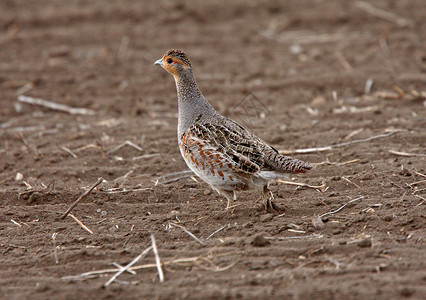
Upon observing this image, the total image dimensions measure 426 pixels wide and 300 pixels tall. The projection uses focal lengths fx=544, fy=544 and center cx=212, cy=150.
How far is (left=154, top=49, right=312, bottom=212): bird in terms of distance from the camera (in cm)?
507

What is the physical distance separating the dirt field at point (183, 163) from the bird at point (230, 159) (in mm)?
284

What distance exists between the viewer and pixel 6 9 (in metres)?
13.2

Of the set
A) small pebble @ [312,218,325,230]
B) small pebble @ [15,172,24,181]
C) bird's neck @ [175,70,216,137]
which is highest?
bird's neck @ [175,70,216,137]

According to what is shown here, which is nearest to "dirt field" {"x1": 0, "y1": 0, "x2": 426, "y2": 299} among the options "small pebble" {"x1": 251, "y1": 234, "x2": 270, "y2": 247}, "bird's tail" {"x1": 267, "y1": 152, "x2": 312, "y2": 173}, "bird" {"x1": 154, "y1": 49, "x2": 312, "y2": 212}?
"small pebble" {"x1": 251, "y1": 234, "x2": 270, "y2": 247}

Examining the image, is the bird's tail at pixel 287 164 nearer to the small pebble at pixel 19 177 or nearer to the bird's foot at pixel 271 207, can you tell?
the bird's foot at pixel 271 207

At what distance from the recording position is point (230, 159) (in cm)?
512

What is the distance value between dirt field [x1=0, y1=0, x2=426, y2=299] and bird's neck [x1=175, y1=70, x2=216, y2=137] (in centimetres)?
77

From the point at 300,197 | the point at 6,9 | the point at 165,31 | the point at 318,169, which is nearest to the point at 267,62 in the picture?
the point at 165,31

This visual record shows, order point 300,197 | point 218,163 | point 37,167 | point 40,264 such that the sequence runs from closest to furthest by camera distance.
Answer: point 40,264 → point 218,163 → point 300,197 → point 37,167

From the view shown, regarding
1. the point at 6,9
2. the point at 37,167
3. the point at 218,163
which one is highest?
the point at 6,9

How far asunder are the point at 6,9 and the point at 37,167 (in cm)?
792

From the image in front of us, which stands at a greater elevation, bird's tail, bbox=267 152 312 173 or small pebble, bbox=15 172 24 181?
bird's tail, bbox=267 152 312 173

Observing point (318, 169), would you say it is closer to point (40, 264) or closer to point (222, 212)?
point (222, 212)

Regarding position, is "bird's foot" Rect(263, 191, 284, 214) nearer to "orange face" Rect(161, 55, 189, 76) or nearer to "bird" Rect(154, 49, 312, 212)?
"bird" Rect(154, 49, 312, 212)
